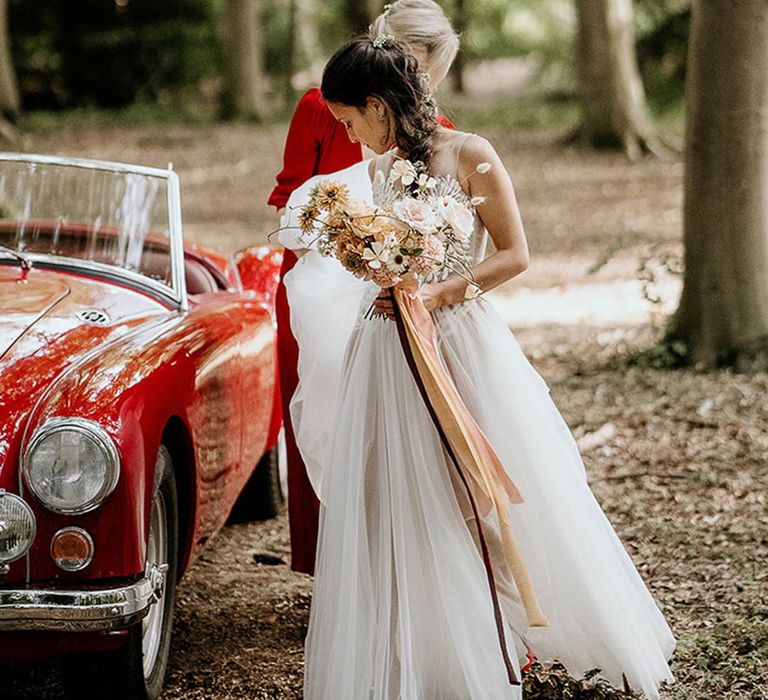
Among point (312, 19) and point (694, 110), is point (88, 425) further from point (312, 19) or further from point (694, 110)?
point (312, 19)

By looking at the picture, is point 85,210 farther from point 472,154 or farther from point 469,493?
point 469,493

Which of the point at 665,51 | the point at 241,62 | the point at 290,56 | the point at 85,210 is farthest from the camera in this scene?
the point at 290,56

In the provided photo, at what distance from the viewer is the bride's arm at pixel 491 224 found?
11.2ft

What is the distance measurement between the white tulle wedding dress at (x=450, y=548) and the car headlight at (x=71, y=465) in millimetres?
638

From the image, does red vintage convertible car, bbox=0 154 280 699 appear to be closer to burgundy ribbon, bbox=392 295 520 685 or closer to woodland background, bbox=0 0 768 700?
woodland background, bbox=0 0 768 700

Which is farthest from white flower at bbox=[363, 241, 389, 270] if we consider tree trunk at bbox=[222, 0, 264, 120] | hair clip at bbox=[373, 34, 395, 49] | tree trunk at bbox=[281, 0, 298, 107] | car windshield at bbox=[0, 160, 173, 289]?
tree trunk at bbox=[281, 0, 298, 107]

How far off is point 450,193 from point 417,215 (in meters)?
0.27

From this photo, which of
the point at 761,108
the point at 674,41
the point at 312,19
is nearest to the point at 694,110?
the point at 761,108

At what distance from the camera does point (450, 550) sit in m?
3.37

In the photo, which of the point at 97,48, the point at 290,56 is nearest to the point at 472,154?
the point at 97,48

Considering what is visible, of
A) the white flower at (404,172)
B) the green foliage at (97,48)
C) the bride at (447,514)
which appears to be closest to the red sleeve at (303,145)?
the bride at (447,514)

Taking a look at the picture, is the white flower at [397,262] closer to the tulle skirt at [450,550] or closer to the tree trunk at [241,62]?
the tulle skirt at [450,550]

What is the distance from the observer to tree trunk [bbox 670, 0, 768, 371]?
6.73 metres

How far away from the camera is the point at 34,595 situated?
3.15m
